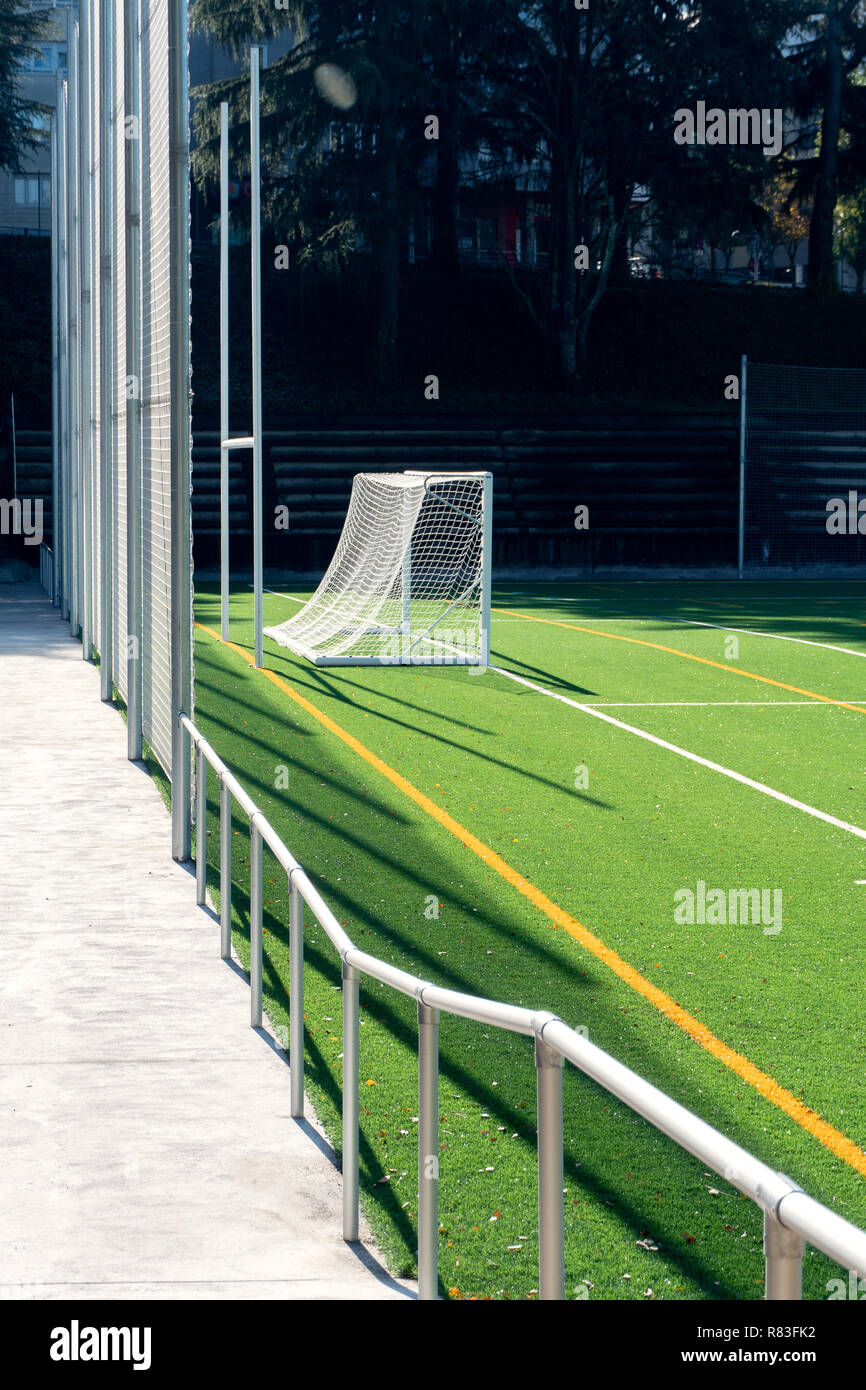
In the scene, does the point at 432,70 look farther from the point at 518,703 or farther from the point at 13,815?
the point at 13,815

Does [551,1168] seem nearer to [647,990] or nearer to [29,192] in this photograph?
[647,990]

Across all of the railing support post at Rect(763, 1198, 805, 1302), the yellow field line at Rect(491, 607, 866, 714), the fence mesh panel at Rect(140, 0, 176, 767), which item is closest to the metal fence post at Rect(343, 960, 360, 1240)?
the railing support post at Rect(763, 1198, 805, 1302)

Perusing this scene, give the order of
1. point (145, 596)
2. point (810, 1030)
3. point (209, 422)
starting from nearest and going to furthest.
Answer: point (810, 1030)
point (145, 596)
point (209, 422)

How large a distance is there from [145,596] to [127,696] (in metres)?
1.07

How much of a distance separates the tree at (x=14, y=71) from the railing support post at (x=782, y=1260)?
41.2 m

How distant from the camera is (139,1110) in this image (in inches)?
217

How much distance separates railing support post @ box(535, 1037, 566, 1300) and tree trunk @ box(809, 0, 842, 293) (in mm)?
43666

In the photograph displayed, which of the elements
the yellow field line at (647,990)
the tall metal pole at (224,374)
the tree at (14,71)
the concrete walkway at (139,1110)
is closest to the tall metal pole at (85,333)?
the tall metal pole at (224,374)

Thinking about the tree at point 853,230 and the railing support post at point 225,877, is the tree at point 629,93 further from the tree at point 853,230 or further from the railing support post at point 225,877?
the railing support post at point 225,877

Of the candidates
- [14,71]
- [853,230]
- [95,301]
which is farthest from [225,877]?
[853,230]

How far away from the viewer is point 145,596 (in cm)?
1209

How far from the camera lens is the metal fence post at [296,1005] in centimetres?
545
